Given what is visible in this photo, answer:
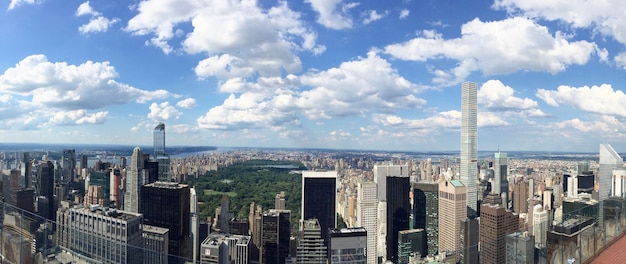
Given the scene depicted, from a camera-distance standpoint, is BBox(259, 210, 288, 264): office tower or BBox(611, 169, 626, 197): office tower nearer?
BBox(611, 169, 626, 197): office tower

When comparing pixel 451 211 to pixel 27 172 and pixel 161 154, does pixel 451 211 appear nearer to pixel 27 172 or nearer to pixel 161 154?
pixel 161 154

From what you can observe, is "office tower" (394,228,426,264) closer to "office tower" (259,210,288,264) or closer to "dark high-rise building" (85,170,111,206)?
"office tower" (259,210,288,264)

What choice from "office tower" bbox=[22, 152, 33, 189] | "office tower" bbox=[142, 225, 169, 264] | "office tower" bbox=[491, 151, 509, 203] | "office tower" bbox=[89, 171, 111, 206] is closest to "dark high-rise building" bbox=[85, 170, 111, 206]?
"office tower" bbox=[89, 171, 111, 206]

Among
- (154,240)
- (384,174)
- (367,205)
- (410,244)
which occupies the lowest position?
(410,244)

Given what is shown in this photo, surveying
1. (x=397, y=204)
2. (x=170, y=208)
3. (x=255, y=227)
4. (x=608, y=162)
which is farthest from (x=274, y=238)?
(x=608, y=162)

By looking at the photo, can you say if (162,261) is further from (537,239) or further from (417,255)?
(417,255)

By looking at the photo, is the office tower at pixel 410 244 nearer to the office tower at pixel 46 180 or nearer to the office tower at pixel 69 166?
the office tower at pixel 46 180

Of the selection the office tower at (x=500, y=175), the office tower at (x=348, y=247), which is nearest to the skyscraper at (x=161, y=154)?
the office tower at (x=348, y=247)
